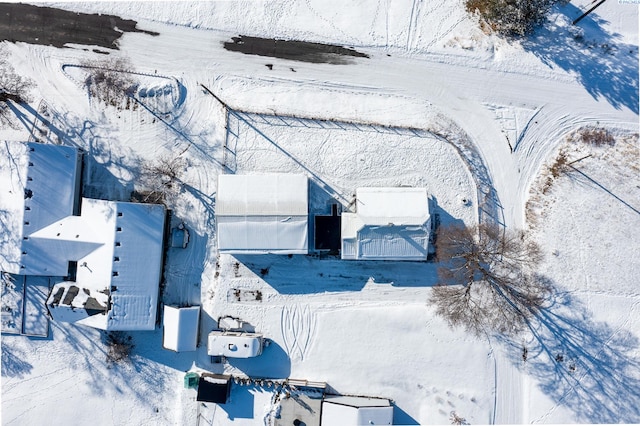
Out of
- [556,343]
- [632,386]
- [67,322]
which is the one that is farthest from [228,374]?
[632,386]

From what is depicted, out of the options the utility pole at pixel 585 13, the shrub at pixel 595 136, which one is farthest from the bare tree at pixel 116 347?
the utility pole at pixel 585 13

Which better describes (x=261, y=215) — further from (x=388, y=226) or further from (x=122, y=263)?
(x=122, y=263)

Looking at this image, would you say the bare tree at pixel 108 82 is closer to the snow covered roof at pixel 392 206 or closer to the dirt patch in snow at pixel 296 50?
the dirt patch in snow at pixel 296 50

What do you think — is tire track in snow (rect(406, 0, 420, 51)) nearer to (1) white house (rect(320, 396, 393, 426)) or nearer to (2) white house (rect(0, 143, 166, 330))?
(2) white house (rect(0, 143, 166, 330))

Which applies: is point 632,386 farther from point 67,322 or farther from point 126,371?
point 67,322

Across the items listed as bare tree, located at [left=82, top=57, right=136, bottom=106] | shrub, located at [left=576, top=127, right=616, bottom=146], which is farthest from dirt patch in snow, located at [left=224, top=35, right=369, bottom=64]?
shrub, located at [left=576, top=127, right=616, bottom=146]
